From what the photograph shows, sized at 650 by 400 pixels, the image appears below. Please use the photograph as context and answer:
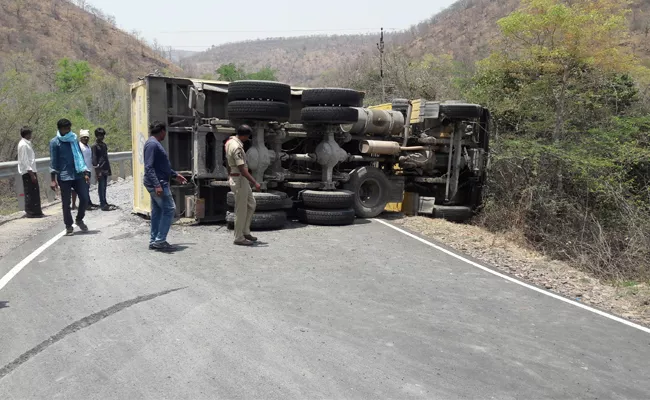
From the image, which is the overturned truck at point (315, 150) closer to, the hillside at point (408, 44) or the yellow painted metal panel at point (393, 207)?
the yellow painted metal panel at point (393, 207)

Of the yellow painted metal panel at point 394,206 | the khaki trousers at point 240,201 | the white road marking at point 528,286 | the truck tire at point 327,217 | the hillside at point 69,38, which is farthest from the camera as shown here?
the hillside at point 69,38

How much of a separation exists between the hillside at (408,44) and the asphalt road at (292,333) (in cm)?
1686

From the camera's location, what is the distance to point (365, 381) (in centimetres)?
411

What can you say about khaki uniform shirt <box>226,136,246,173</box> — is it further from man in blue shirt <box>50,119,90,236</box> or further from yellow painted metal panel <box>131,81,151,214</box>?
man in blue shirt <box>50,119,90,236</box>

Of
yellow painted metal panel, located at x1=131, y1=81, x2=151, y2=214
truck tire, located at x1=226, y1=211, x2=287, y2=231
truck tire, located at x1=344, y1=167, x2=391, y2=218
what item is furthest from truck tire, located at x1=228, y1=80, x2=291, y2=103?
truck tire, located at x1=344, y1=167, x2=391, y2=218

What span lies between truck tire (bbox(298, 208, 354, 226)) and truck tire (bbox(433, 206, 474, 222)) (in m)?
2.50

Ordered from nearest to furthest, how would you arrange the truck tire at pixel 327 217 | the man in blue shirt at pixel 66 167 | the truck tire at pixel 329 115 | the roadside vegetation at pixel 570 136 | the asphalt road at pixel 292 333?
the asphalt road at pixel 292 333 < the man in blue shirt at pixel 66 167 < the truck tire at pixel 327 217 < the truck tire at pixel 329 115 < the roadside vegetation at pixel 570 136

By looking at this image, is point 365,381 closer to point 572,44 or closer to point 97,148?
point 97,148

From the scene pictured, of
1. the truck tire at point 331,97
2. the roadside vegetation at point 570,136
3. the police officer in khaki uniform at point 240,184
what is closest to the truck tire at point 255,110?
the truck tire at point 331,97

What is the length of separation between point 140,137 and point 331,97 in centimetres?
382

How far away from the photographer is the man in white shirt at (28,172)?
1064 centimetres

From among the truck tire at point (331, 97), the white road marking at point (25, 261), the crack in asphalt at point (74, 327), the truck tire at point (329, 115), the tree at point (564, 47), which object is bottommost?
the white road marking at point (25, 261)

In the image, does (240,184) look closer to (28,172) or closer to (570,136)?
(28,172)

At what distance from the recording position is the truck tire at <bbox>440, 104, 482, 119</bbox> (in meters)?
12.0
